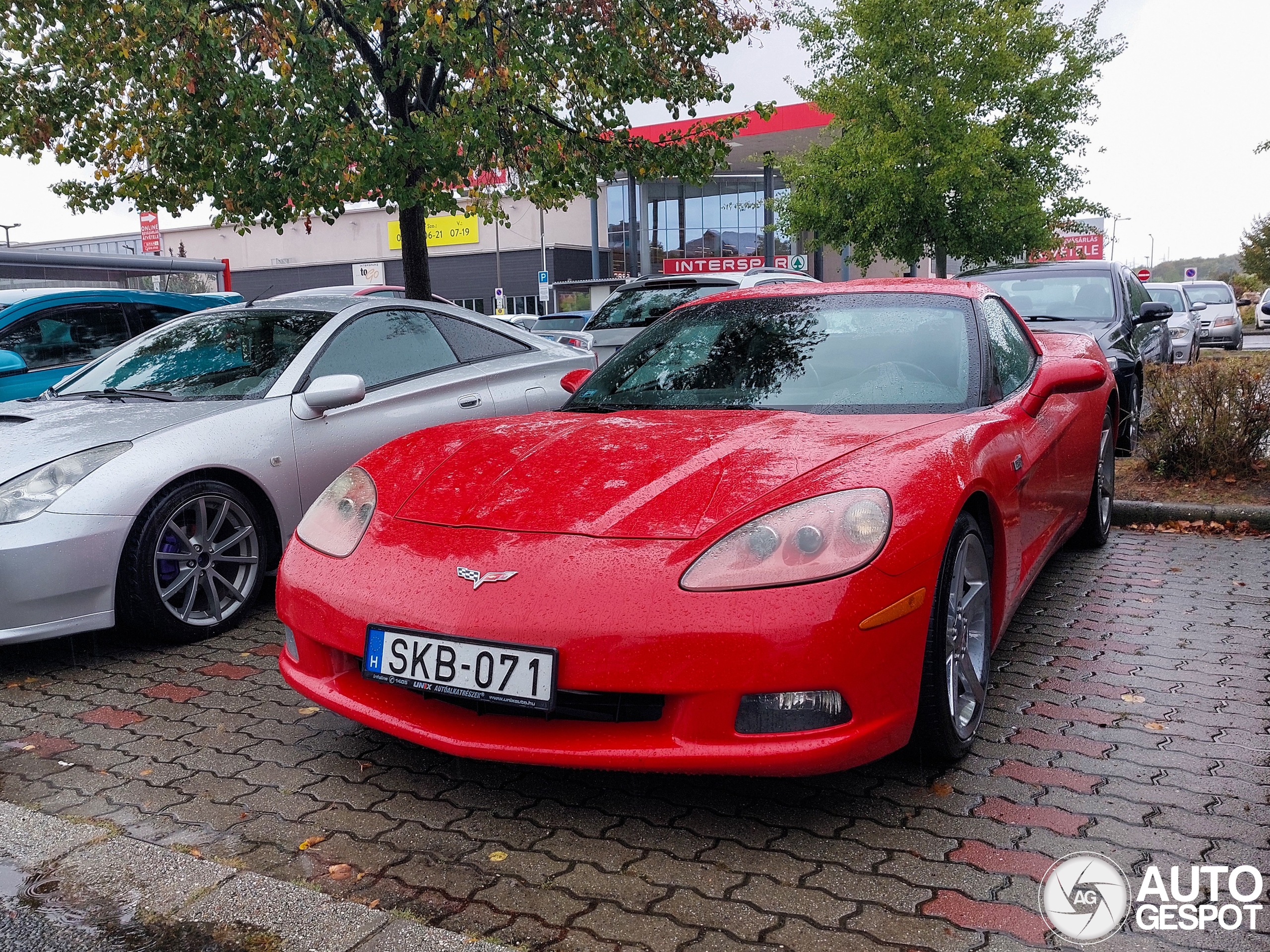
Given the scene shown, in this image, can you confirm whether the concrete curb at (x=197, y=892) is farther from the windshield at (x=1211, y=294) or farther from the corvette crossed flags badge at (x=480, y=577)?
the windshield at (x=1211, y=294)

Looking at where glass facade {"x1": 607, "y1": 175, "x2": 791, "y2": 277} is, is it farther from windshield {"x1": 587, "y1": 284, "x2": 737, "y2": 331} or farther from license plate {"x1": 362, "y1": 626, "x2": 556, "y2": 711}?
license plate {"x1": 362, "y1": 626, "x2": 556, "y2": 711}

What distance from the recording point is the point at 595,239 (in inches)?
2056

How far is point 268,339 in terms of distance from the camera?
5098 mm

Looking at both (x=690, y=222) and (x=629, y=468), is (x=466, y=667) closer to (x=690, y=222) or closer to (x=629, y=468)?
(x=629, y=468)

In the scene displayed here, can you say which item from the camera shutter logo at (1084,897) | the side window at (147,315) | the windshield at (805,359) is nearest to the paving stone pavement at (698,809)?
the camera shutter logo at (1084,897)

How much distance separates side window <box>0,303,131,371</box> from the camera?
23.2ft

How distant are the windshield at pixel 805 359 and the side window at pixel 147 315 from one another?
491 cm

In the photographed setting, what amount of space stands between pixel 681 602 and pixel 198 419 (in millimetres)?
2791

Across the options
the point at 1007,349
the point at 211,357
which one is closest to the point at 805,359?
the point at 1007,349

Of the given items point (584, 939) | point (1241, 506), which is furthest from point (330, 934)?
point (1241, 506)

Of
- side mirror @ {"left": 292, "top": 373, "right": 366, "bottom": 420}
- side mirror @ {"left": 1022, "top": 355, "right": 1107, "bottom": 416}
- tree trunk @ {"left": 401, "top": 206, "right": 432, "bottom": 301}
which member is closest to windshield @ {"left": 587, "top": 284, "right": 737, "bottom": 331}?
tree trunk @ {"left": 401, "top": 206, "right": 432, "bottom": 301}

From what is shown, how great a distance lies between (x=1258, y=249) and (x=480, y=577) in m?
59.8

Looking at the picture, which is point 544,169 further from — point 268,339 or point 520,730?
point 520,730

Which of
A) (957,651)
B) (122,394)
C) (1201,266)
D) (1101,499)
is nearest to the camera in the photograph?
(957,651)
